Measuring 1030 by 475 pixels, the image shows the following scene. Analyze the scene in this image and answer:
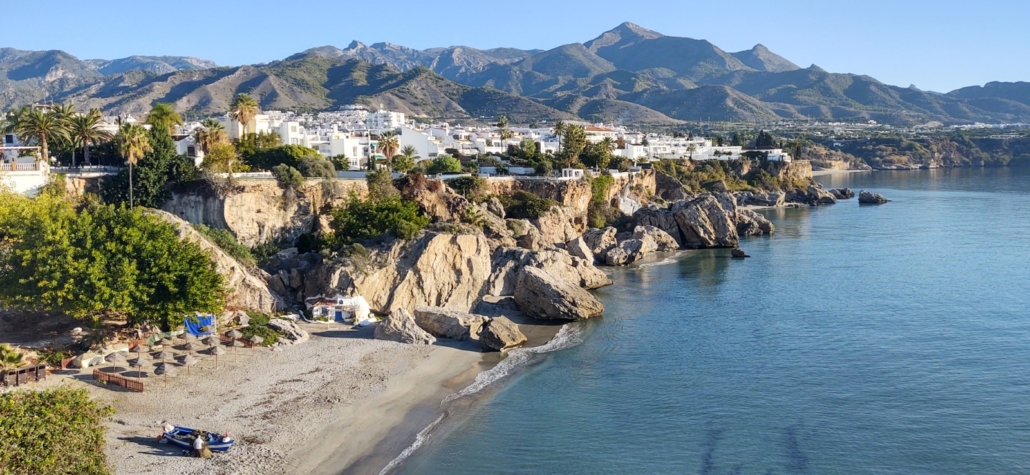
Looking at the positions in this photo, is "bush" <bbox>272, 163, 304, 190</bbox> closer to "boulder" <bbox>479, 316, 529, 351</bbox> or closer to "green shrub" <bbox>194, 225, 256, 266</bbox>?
"green shrub" <bbox>194, 225, 256, 266</bbox>

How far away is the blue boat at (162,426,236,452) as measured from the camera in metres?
24.5

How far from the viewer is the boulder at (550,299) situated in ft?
143

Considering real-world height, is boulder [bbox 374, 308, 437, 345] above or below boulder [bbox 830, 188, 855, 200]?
below

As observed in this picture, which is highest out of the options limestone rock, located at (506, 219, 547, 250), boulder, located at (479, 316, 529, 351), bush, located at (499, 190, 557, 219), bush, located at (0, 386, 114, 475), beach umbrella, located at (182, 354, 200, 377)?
bush, located at (499, 190, 557, 219)

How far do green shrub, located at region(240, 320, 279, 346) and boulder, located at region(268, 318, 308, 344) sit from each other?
0.27 meters

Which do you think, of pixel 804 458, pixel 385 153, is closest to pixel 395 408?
pixel 804 458

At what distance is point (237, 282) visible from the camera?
39.4 metres

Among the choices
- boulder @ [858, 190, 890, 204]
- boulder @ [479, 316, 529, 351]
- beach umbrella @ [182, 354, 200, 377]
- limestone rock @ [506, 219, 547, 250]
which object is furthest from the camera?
boulder @ [858, 190, 890, 204]

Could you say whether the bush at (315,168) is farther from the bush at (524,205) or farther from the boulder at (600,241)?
the boulder at (600,241)

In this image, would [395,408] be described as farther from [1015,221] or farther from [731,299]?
[1015,221]

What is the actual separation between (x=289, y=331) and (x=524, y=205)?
30913 millimetres

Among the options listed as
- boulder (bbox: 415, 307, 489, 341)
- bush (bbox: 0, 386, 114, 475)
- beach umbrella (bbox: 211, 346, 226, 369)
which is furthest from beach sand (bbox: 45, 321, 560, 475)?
bush (bbox: 0, 386, 114, 475)

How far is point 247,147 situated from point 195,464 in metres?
40.6

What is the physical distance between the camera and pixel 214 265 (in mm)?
35469
